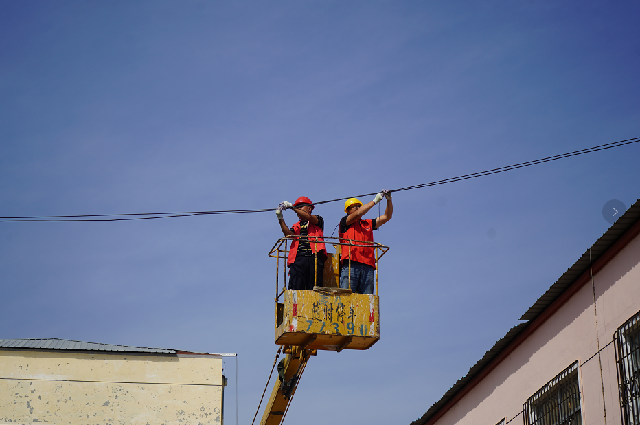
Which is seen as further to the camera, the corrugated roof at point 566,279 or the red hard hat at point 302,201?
the red hard hat at point 302,201

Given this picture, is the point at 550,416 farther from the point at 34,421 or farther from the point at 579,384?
the point at 34,421

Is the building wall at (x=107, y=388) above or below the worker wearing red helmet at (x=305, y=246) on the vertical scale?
below

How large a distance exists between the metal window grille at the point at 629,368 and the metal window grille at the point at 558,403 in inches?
45.7

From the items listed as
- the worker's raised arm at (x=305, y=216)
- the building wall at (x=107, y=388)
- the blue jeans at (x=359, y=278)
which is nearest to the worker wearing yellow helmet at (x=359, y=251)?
the blue jeans at (x=359, y=278)

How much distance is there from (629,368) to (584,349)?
1.12m

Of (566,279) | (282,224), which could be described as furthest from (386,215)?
(566,279)

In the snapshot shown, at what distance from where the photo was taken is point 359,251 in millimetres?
13414

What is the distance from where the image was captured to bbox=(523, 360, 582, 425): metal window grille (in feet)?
38.9

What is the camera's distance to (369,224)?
13.7m

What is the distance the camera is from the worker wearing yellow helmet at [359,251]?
13.3 metres

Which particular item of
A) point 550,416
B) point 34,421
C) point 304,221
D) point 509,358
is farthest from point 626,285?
point 34,421

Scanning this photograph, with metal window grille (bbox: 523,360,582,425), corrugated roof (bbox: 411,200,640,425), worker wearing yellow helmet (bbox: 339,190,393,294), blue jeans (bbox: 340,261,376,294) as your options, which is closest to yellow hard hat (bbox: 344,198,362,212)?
worker wearing yellow helmet (bbox: 339,190,393,294)

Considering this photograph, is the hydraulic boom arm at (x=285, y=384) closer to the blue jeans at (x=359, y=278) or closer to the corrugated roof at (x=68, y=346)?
the blue jeans at (x=359, y=278)

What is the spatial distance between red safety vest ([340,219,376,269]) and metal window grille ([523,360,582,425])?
344 centimetres
